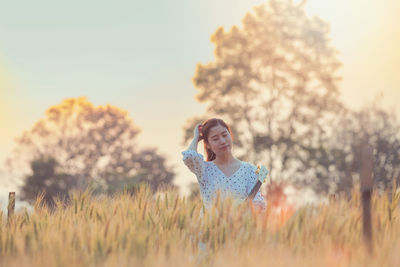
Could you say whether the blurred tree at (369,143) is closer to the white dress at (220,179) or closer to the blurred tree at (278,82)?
the blurred tree at (278,82)

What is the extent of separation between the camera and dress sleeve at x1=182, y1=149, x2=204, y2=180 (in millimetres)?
5812

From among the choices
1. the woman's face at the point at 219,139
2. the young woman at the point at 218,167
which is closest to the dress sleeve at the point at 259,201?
the young woman at the point at 218,167

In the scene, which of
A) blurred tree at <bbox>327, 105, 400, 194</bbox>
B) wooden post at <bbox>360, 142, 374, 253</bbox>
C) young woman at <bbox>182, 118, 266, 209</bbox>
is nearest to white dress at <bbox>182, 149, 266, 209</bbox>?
young woman at <bbox>182, 118, 266, 209</bbox>

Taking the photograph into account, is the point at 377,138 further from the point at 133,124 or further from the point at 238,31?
the point at 133,124

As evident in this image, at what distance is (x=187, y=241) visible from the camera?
4152 mm

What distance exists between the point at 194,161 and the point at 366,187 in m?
2.60

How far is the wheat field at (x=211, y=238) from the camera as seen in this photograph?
3.49 meters

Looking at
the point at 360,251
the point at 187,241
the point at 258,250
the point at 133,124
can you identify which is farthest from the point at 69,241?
the point at 133,124

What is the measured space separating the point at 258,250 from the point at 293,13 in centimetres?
2018

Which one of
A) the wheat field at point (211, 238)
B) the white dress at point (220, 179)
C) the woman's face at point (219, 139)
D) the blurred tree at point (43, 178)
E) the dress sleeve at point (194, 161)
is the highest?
the woman's face at point (219, 139)

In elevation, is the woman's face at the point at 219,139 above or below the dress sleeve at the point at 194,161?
above

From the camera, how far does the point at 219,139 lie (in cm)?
586

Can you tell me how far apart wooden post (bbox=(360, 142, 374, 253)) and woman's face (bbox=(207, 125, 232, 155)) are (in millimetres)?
2392

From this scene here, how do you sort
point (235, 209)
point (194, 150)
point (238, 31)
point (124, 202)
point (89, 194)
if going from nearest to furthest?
1. point (235, 209)
2. point (124, 202)
3. point (89, 194)
4. point (194, 150)
5. point (238, 31)
